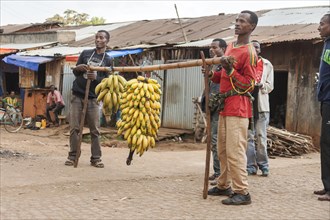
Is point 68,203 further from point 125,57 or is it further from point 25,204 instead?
point 125,57

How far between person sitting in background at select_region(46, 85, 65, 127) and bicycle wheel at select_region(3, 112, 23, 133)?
131 centimetres

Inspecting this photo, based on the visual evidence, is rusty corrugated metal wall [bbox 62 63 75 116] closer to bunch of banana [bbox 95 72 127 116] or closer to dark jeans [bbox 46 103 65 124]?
dark jeans [bbox 46 103 65 124]

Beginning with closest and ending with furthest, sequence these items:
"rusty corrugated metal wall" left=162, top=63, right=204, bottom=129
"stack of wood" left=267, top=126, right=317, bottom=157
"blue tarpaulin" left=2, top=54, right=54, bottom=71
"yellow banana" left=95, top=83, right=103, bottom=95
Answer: "yellow banana" left=95, top=83, right=103, bottom=95, "stack of wood" left=267, top=126, right=317, bottom=157, "rusty corrugated metal wall" left=162, top=63, right=204, bottom=129, "blue tarpaulin" left=2, top=54, right=54, bottom=71

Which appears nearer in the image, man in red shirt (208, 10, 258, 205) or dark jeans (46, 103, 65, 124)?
man in red shirt (208, 10, 258, 205)

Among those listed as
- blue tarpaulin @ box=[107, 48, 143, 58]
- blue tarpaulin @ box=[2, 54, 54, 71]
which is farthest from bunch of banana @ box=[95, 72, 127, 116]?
blue tarpaulin @ box=[2, 54, 54, 71]

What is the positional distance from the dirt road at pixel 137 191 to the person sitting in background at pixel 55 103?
317 inches

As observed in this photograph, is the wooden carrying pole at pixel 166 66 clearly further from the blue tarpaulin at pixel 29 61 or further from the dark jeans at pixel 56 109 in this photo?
the blue tarpaulin at pixel 29 61

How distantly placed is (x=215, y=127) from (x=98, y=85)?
172 centimetres

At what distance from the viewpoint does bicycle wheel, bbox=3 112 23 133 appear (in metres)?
15.6

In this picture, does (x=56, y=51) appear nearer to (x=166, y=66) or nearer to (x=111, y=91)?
(x=111, y=91)

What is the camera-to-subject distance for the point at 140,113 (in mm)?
6203

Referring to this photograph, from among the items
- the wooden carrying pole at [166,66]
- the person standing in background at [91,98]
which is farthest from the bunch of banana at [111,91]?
the person standing in background at [91,98]

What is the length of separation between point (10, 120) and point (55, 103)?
1.83 meters

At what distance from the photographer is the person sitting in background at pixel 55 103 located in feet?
55.5
